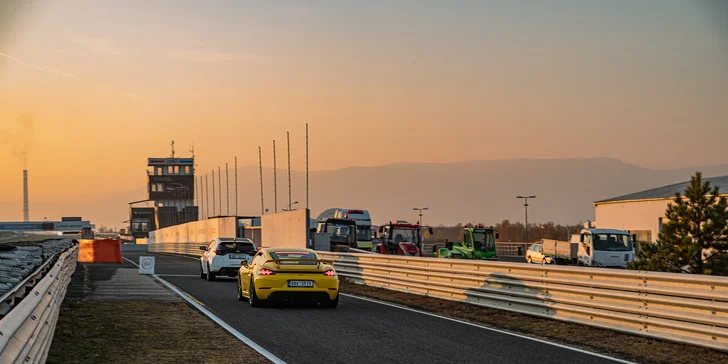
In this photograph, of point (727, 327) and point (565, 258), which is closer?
point (727, 327)

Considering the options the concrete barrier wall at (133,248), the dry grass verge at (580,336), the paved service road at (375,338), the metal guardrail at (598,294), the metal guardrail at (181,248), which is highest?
the metal guardrail at (598,294)

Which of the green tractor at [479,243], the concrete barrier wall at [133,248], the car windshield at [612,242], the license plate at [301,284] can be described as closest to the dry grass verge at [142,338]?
the license plate at [301,284]

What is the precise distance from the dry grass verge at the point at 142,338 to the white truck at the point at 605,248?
61.7 feet

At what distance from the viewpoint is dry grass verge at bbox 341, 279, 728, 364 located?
10.8 metres

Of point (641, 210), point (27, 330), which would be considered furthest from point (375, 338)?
point (641, 210)

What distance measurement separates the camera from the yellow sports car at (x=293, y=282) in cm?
1709

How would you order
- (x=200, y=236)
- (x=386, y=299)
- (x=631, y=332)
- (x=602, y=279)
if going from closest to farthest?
(x=631, y=332) < (x=602, y=279) < (x=386, y=299) < (x=200, y=236)

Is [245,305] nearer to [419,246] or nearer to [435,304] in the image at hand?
[435,304]

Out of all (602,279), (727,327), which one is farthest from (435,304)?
(727,327)

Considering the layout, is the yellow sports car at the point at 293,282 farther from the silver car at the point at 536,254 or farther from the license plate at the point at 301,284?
the silver car at the point at 536,254

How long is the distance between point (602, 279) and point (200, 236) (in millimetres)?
57530

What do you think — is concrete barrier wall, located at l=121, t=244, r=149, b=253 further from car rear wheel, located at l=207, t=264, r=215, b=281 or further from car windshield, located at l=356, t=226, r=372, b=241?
car rear wheel, located at l=207, t=264, r=215, b=281

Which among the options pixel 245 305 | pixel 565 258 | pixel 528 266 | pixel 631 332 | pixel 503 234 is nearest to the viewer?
pixel 631 332

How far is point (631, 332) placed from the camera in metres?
12.5
